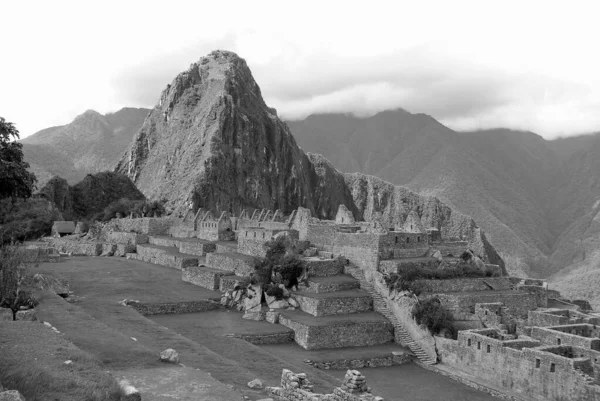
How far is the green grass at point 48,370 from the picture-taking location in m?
8.92

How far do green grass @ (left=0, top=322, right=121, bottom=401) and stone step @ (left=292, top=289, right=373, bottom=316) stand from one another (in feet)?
43.3

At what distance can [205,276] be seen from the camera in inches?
1268

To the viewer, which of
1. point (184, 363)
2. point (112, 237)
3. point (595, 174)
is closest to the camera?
point (184, 363)

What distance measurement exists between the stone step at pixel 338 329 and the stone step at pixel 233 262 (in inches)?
243

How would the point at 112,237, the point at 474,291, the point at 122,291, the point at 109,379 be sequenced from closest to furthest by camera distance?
the point at 109,379 → the point at 474,291 → the point at 122,291 → the point at 112,237

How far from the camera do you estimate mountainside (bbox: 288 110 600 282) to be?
92.2 meters

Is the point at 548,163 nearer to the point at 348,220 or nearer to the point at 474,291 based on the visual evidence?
the point at 348,220

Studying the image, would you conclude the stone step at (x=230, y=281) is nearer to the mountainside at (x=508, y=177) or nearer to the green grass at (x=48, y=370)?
the green grass at (x=48, y=370)

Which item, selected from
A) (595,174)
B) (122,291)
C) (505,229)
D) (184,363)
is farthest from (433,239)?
(595,174)

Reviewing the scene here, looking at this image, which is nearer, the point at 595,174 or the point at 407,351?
the point at 407,351

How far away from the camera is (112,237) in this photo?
55375 millimetres

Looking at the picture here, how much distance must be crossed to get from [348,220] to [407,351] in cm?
1658

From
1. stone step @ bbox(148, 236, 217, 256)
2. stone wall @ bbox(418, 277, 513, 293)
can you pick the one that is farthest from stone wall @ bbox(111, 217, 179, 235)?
stone wall @ bbox(418, 277, 513, 293)

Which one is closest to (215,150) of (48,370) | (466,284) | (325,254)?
(325,254)
